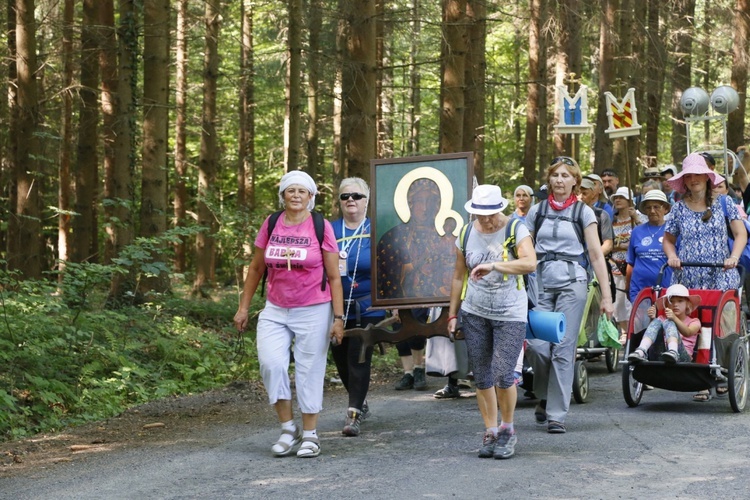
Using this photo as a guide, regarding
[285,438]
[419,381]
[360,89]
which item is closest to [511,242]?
[285,438]

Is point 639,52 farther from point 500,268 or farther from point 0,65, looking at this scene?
point 500,268

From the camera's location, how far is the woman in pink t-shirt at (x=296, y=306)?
26.3 feet

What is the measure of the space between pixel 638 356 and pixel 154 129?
9672 mm

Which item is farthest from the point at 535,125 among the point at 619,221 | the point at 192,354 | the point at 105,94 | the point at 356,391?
the point at 356,391

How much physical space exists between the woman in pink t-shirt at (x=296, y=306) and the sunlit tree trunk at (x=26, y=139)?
10.6 meters

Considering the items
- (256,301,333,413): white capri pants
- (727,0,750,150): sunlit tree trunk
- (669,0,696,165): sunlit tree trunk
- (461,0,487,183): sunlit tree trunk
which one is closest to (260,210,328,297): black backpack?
(256,301,333,413): white capri pants

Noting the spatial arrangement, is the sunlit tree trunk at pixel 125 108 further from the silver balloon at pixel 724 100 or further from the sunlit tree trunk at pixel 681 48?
the sunlit tree trunk at pixel 681 48

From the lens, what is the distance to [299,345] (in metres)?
8.15

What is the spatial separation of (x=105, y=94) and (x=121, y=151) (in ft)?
11.2

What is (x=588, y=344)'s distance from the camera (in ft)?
38.4

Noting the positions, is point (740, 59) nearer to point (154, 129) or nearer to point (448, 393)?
point (154, 129)

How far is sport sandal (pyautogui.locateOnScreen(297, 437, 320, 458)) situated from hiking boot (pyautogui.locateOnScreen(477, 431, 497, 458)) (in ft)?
4.07

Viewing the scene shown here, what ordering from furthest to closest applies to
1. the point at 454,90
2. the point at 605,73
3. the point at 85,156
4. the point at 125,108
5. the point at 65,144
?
the point at 65,144 < the point at 605,73 < the point at 85,156 < the point at 454,90 < the point at 125,108

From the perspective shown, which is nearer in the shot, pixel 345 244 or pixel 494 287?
pixel 494 287
